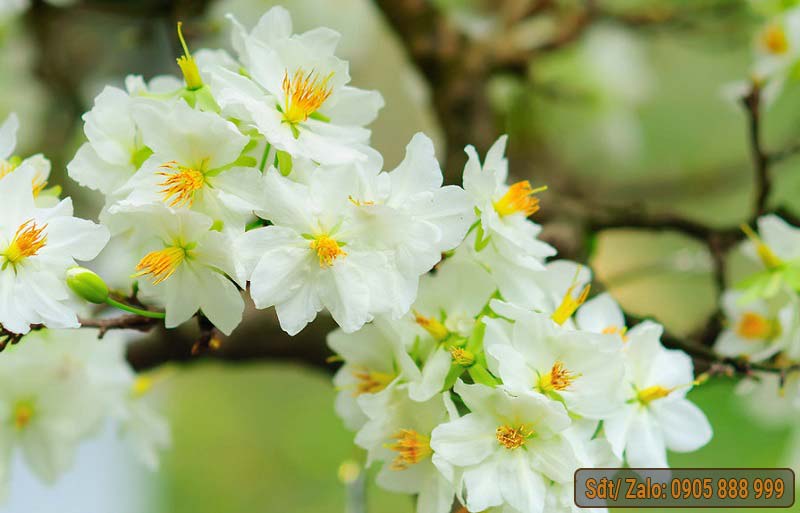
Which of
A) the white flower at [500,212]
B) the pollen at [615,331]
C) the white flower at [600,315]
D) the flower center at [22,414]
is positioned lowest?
the flower center at [22,414]

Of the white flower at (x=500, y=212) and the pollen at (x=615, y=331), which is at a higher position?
the white flower at (x=500, y=212)

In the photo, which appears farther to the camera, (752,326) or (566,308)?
(752,326)

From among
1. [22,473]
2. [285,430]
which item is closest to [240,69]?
[22,473]

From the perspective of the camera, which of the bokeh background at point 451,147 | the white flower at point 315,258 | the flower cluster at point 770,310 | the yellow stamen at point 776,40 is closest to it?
the white flower at point 315,258

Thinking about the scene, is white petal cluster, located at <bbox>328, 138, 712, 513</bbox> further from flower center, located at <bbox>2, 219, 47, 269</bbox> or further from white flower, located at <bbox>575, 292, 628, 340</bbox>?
flower center, located at <bbox>2, 219, 47, 269</bbox>

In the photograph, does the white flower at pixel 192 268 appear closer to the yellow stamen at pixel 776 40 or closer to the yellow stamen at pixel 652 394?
the yellow stamen at pixel 652 394

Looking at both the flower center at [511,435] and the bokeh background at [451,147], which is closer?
the flower center at [511,435]

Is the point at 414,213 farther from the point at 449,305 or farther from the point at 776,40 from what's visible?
the point at 776,40

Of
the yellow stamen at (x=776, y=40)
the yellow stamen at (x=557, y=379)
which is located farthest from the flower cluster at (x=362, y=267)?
the yellow stamen at (x=776, y=40)

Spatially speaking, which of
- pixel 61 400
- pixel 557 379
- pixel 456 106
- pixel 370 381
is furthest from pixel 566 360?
pixel 456 106
